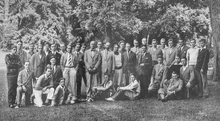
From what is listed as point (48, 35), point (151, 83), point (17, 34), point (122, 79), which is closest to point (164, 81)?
point (151, 83)

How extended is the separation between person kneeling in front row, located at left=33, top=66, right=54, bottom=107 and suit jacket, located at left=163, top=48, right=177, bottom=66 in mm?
2883

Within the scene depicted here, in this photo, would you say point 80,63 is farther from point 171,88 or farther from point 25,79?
point 171,88

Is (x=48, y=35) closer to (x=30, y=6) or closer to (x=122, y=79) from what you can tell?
(x=30, y=6)

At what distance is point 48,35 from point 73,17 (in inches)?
31.0

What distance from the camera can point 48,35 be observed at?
6.75 m

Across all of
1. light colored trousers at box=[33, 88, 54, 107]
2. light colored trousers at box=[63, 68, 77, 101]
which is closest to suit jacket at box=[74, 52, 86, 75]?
light colored trousers at box=[63, 68, 77, 101]

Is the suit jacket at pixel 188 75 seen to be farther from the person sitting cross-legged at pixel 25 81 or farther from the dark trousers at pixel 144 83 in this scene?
the person sitting cross-legged at pixel 25 81

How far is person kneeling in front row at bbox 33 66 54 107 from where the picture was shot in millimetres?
6273

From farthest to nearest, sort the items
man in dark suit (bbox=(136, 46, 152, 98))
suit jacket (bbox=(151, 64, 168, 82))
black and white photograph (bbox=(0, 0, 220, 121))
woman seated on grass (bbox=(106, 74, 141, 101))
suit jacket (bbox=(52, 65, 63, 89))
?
man in dark suit (bbox=(136, 46, 152, 98)) → suit jacket (bbox=(151, 64, 168, 82)) → woman seated on grass (bbox=(106, 74, 141, 101)) → suit jacket (bbox=(52, 65, 63, 89)) → black and white photograph (bbox=(0, 0, 220, 121))

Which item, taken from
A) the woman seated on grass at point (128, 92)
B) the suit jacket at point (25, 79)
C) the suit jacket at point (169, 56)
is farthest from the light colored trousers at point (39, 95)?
the suit jacket at point (169, 56)

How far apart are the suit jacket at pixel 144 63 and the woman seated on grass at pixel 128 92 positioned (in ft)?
0.97

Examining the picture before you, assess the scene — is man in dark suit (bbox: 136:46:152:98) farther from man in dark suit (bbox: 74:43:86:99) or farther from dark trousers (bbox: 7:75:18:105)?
dark trousers (bbox: 7:75:18:105)

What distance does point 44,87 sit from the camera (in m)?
6.39

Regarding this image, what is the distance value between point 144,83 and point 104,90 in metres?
1.02
